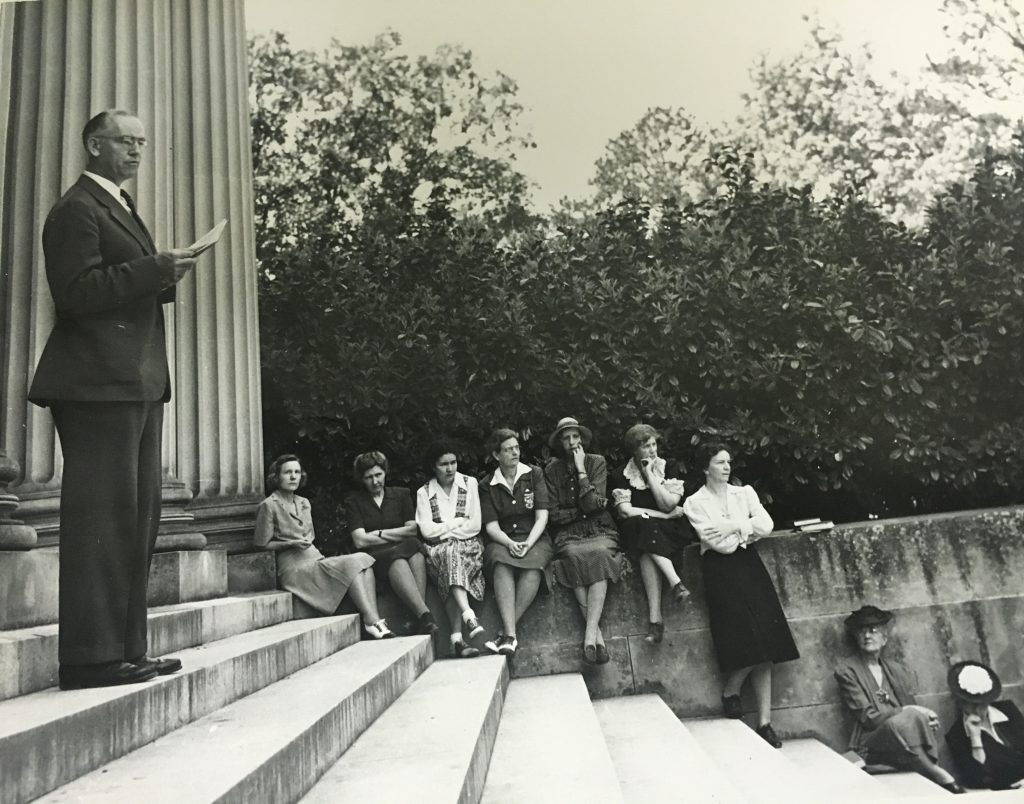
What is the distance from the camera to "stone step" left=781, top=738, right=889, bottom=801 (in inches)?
157

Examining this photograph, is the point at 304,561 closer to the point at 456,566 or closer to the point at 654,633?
the point at 456,566

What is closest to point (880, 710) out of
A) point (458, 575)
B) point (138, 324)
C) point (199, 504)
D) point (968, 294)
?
point (458, 575)

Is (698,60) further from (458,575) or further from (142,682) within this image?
(142,682)

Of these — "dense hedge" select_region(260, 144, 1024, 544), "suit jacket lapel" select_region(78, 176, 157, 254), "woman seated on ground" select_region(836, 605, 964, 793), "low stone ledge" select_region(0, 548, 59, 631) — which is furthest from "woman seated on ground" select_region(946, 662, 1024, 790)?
"suit jacket lapel" select_region(78, 176, 157, 254)

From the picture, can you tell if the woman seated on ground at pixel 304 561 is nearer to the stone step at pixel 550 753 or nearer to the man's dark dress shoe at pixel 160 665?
the stone step at pixel 550 753

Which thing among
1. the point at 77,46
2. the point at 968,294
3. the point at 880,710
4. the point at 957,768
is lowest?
the point at 957,768

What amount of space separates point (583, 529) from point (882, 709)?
6.56ft

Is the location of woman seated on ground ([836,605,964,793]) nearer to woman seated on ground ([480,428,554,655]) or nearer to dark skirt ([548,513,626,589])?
dark skirt ([548,513,626,589])

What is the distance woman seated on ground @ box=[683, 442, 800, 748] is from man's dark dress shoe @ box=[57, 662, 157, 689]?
3.52 metres

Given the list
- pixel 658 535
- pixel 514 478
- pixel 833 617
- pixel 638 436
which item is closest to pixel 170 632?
pixel 514 478

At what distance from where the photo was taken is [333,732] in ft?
8.81

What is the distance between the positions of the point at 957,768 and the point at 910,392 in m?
2.44

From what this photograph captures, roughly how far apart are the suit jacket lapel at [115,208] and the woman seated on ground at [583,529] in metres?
3.20

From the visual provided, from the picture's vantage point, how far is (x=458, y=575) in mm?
5258
